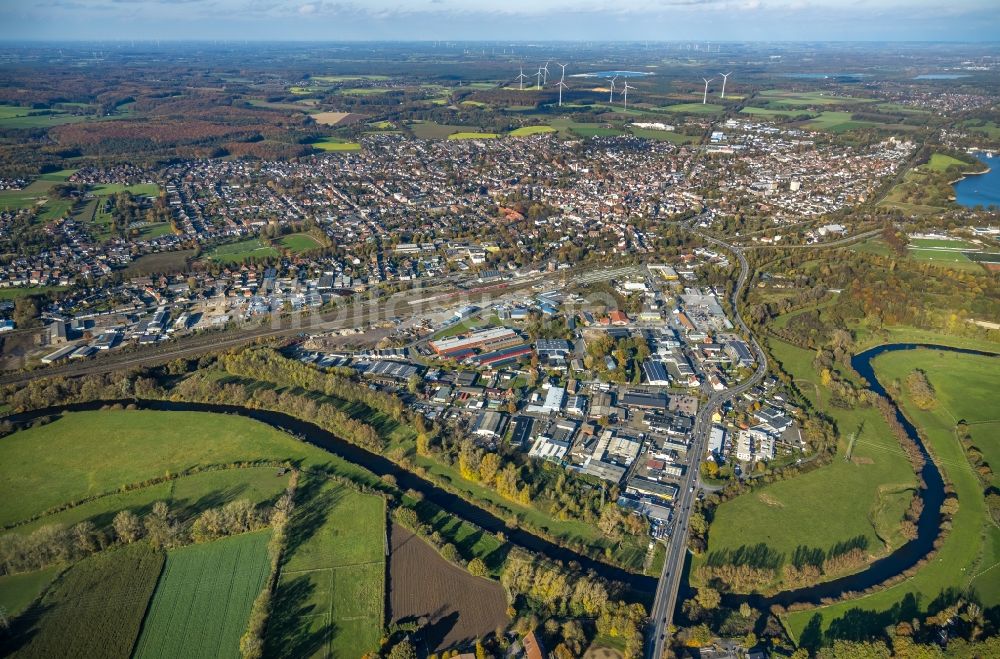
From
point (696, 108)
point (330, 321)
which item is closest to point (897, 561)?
point (330, 321)

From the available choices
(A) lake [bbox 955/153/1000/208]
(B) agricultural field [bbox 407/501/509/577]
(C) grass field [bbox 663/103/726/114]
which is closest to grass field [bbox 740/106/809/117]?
(C) grass field [bbox 663/103/726/114]

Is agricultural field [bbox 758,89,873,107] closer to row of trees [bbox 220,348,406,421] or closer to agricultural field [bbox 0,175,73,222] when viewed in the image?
row of trees [bbox 220,348,406,421]

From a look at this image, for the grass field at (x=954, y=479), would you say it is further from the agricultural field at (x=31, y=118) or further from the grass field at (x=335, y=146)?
the agricultural field at (x=31, y=118)

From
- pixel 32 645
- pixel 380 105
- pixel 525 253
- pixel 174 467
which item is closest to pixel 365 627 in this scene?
pixel 32 645

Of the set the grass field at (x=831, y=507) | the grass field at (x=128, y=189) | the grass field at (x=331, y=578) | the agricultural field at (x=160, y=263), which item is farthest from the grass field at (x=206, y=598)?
the grass field at (x=128, y=189)

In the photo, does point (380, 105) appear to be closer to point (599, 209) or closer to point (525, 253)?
point (599, 209)

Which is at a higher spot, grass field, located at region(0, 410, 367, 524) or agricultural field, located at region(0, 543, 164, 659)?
grass field, located at region(0, 410, 367, 524)
